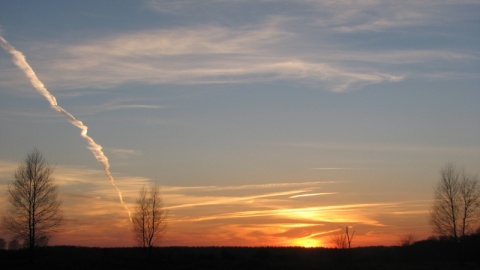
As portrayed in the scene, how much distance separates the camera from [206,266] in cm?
5672

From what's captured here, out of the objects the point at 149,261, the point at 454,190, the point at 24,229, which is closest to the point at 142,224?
the point at 149,261

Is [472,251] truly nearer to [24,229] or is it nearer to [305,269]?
[305,269]

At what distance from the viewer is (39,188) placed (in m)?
52.9

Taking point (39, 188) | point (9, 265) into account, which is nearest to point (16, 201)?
point (39, 188)

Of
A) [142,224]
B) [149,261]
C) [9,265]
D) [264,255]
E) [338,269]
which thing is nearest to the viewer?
[9,265]

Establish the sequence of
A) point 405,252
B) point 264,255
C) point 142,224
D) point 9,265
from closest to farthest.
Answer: point 9,265 < point 142,224 < point 264,255 < point 405,252

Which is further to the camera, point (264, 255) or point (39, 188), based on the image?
point (264, 255)

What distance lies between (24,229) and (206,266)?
700 inches

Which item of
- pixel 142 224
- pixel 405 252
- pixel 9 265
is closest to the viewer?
pixel 9 265

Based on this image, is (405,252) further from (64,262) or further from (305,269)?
(64,262)

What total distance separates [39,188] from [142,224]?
1517 cm

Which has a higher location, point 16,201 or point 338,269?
point 16,201

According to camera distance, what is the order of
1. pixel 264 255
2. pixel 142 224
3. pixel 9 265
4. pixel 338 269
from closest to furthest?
pixel 9 265
pixel 338 269
pixel 142 224
pixel 264 255

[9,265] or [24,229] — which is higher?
[24,229]
